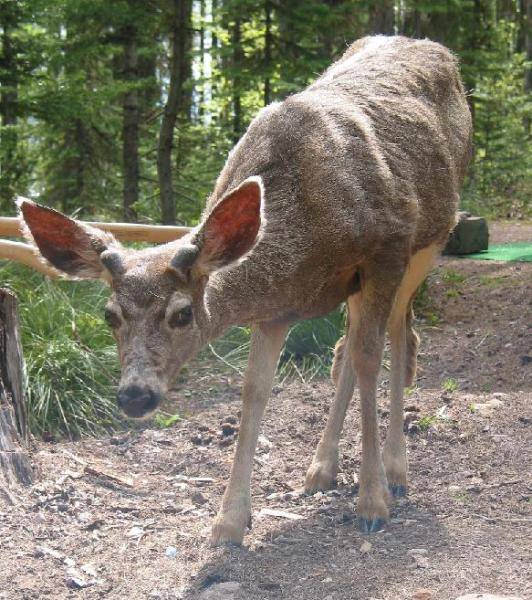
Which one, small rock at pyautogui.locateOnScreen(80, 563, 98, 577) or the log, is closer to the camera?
small rock at pyautogui.locateOnScreen(80, 563, 98, 577)

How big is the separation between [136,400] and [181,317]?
490 millimetres

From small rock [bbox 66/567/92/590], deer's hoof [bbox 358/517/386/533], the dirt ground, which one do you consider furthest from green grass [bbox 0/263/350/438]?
small rock [bbox 66/567/92/590]

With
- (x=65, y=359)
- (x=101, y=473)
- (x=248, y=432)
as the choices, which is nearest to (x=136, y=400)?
(x=248, y=432)

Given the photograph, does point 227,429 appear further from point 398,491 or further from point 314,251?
point 314,251

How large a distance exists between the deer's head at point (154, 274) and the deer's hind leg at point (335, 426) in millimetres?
1262

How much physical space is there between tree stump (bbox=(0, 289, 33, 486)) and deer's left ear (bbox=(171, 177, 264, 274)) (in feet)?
5.35

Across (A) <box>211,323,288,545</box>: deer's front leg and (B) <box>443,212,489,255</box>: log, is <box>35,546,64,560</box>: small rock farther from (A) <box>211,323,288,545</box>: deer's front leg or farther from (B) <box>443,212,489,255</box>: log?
(B) <box>443,212,489,255</box>: log

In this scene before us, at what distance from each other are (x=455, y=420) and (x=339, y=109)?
2.36 m

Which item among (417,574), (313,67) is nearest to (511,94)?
(313,67)

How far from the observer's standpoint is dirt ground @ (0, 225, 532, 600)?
4504 mm

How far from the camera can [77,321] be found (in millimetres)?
8367

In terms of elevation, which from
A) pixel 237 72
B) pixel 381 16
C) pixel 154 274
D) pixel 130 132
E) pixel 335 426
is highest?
pixel 381 16

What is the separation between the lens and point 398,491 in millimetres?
5766

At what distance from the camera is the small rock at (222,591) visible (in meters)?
4.32
